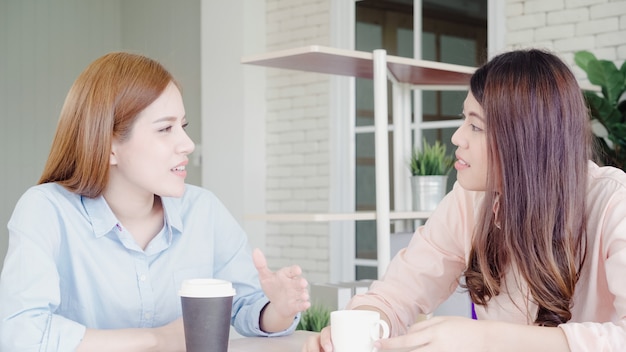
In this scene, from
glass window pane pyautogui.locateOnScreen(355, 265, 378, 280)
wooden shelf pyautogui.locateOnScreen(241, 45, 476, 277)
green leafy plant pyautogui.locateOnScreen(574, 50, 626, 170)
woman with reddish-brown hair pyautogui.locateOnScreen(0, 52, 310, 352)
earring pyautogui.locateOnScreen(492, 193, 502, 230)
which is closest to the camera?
earring pyautogui.locateOnScreen(492, 193, 502, 230)

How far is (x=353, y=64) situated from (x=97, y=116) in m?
1.70

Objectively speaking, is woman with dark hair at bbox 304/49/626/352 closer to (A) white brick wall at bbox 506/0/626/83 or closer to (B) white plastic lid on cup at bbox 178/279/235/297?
(B) white plastic lid on cup at bbox 178/279/235/297

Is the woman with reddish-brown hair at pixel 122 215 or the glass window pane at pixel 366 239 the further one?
the glass window pane at pixel 366 239

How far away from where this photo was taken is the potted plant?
3.59 metres

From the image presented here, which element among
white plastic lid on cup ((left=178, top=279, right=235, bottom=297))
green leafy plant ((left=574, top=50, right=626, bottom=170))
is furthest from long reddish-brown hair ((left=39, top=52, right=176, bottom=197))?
green leafy plant ((left=574, top=50, right=626, bottom=170))

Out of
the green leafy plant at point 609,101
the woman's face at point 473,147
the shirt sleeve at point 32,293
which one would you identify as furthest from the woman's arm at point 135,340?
the green leafy plant at point 609,101

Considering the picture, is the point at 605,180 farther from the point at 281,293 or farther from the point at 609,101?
the point at 609,101

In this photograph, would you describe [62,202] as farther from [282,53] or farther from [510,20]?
[510,20]

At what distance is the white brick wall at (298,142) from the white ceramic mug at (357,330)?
4.23m

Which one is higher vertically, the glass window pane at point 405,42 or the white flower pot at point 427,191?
the glass window pane at point 405,42

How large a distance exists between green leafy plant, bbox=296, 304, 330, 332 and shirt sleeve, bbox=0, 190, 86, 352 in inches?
78.6

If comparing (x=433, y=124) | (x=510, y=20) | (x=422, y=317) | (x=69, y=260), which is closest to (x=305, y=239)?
(x=433, y=124)

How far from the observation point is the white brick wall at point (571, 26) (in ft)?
13.6

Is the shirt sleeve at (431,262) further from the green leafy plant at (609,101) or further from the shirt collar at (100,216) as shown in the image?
the green leafy plant at (609,101)
